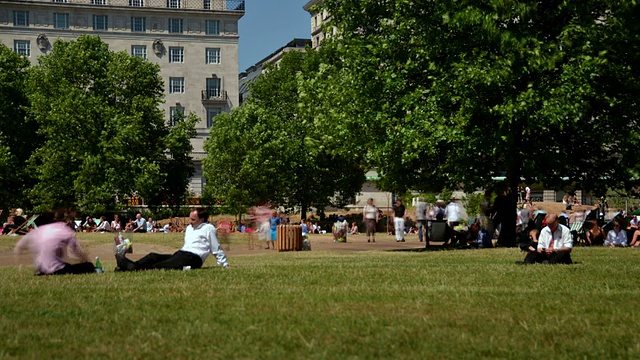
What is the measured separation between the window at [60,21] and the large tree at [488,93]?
68.1 meters

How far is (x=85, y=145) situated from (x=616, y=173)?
3932 centimetres

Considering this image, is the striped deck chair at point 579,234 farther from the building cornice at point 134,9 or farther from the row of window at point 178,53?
the building cornice at point 134,9

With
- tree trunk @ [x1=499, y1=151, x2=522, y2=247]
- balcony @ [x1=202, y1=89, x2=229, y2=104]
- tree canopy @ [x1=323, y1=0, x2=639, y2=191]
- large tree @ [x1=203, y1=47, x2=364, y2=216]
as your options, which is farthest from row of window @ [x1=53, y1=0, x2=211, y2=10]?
tree trunk @ [x1=499, y1=151, x2=522, y2=247]

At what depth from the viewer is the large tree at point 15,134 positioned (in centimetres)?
6178

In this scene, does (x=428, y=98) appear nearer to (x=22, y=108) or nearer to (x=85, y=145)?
(x=85, y=145)

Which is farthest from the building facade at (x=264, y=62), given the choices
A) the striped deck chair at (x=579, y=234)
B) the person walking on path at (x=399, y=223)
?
the striped deck chair at (x=579, y=234)

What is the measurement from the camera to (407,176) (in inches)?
1240

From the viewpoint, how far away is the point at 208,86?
97938mm

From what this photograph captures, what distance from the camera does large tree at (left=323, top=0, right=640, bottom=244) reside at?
27656 millimetres

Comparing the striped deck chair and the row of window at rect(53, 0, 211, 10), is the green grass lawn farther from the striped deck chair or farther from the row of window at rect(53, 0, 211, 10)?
the row of window at rect(53, 0, 211, 10)

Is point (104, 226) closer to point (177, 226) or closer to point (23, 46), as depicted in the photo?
point (177, 226)

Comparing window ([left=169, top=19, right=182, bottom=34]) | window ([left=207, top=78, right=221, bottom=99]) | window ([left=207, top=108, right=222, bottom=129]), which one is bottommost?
window ([left=207, top=108, right=222, bottom=129])

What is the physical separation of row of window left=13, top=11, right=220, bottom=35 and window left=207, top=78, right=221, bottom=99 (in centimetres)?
520

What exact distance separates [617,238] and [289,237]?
11590 millimetres
